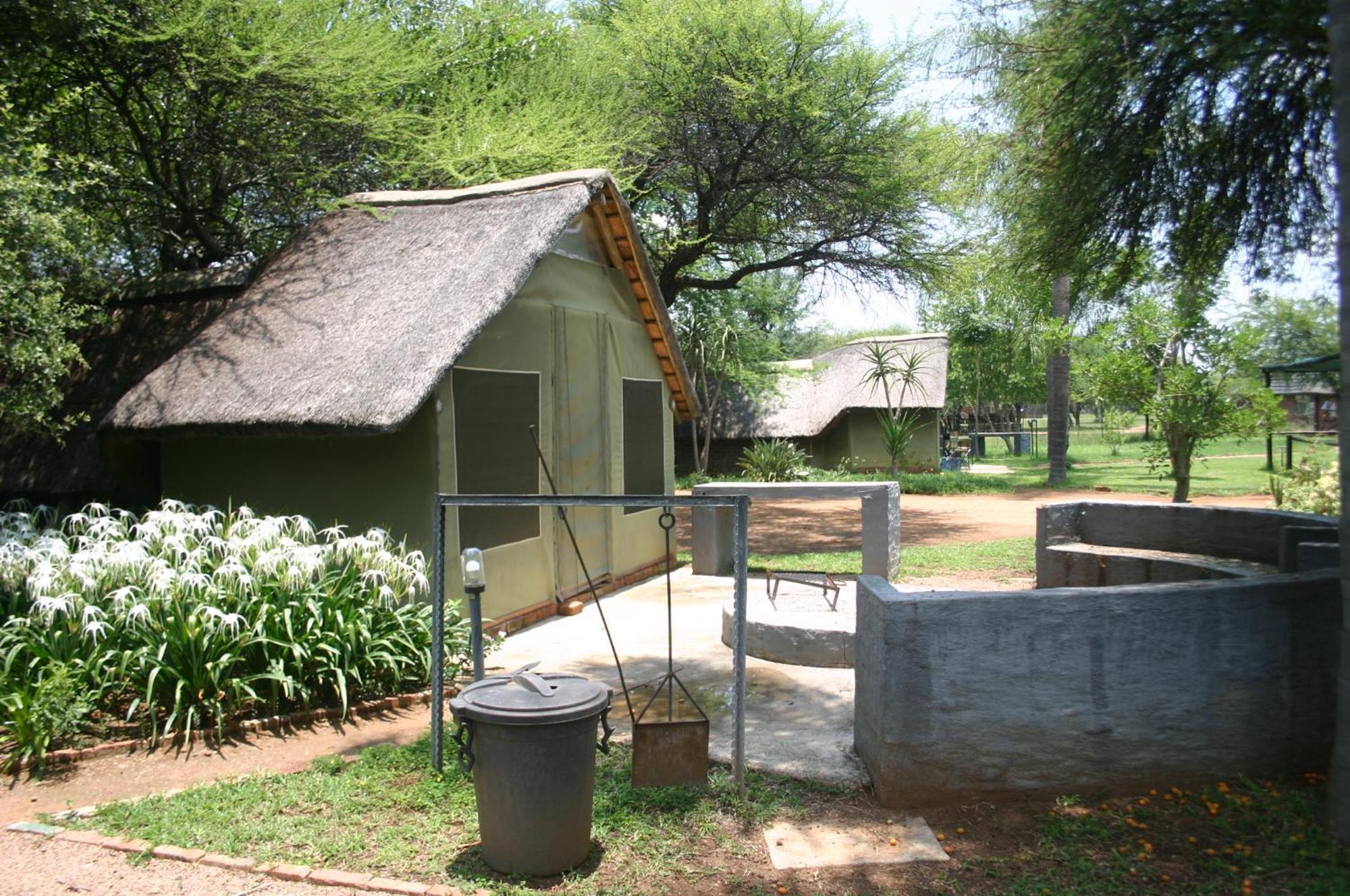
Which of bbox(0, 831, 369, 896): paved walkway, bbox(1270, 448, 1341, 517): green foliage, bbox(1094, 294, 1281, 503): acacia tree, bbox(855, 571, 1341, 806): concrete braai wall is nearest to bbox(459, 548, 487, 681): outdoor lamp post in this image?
bbox(0, 831, 369, 896): paved walkway

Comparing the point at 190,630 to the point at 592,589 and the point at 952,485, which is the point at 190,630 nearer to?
the point at 592,589

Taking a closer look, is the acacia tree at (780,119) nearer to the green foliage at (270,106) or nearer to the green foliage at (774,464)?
the green foliage at (270,106)

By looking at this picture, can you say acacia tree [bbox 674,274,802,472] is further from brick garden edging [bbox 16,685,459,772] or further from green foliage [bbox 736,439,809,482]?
brick garden edging [bbox 16,685,459,772]

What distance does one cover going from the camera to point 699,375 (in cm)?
2780

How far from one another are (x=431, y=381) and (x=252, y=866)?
3.73 metres

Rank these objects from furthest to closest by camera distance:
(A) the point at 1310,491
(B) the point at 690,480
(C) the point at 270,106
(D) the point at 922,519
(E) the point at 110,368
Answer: (B) the point at 690,480
(D) the point at 922,519
(A) the point at 1310,491
(C) the point at 270,106
(E) the point at 110,368

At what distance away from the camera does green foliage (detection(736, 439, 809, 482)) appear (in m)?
24.2

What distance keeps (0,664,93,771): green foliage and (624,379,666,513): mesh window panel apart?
6.20 m

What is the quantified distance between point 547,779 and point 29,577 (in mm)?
4396

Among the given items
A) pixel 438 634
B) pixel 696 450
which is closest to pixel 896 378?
pixel 696 450

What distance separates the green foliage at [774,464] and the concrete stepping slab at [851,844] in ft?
62.0

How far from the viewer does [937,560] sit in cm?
1316

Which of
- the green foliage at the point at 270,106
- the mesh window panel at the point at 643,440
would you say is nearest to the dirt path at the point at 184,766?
the mesh window panel at the point at 643,440

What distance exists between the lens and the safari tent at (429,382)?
7.90 metres
